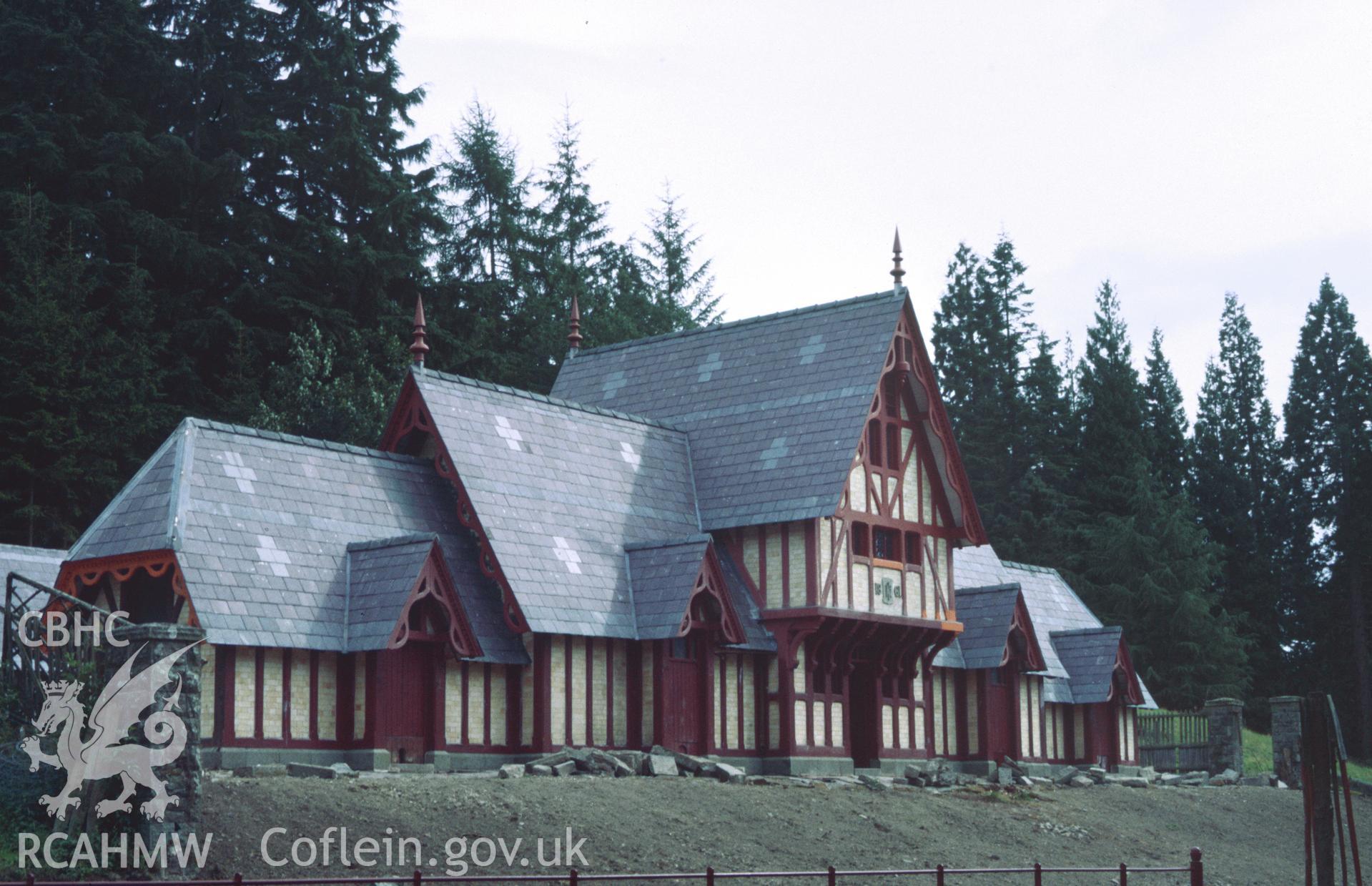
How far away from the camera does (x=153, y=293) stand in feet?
171

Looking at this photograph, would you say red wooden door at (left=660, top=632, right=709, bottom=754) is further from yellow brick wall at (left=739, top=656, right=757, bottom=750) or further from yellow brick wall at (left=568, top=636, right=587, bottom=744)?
yellow brick wall at (left=568, top=636, right=587, bottom=744)

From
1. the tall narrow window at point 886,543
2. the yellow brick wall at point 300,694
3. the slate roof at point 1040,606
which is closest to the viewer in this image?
the yellow brick wall at point 300,694

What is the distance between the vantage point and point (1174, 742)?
48.6 m

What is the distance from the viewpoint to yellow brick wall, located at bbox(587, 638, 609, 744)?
31812 millimetres

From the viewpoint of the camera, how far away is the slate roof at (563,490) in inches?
1248

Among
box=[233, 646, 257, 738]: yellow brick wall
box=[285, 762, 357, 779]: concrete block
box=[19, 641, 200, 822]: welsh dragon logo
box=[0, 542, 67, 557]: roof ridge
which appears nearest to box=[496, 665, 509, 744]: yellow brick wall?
box=[233, 646, 257, 738]: yellow brick wall

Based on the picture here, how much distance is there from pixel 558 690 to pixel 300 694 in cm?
509

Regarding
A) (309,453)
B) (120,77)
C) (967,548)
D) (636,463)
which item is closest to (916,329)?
(636,463)

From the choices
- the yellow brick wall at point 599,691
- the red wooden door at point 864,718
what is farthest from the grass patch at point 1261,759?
the yellow brick wall at point 599,691

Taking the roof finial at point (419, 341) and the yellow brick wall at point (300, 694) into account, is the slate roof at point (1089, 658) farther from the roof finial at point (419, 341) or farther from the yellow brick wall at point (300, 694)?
the yellow brick wall at point (300, 694)

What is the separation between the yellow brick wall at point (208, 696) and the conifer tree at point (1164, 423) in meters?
57.5

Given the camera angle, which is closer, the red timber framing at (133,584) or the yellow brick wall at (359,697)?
the red timber framing at (133,584)

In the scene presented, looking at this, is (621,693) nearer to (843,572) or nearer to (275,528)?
(843,572)

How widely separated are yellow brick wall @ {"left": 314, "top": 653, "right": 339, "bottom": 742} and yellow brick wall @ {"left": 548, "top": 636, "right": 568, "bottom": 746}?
160 inches
